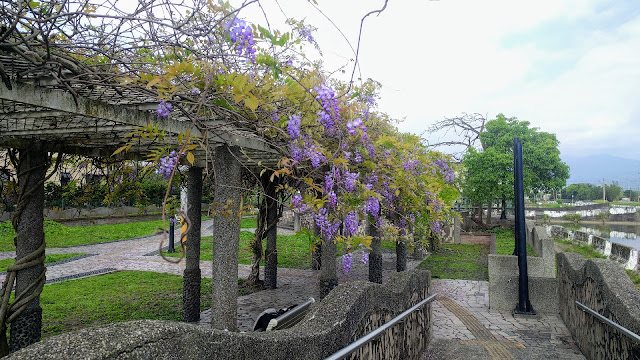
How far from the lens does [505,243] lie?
20.7 m

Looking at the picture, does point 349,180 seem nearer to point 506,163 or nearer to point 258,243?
point 258,243

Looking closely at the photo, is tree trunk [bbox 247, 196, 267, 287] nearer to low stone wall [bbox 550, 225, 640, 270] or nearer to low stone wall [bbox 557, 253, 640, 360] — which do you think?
low stone wall [bbox 557, 253, 640, 360]

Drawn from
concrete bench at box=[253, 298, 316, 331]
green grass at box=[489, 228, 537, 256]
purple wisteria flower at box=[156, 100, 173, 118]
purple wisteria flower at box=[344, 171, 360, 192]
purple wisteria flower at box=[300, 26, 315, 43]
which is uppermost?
purple wisteria flower at box=[300, 26, 315, 43]

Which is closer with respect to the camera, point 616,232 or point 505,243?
point 505,243

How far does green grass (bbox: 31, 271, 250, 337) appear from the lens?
7559 mm

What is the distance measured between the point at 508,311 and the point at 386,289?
5.11 meters

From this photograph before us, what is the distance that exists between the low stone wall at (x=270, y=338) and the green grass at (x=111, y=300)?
5.16 m

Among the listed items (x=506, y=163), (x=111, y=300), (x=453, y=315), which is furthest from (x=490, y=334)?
(x=506, y=163)

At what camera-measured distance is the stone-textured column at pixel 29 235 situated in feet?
15.3

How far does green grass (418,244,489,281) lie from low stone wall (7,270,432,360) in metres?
8.24

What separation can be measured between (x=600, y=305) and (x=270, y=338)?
15.0 feet

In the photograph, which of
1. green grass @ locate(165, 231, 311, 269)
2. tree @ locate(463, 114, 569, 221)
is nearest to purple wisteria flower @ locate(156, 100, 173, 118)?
green grass @ locate(165, 231, 311, 269)

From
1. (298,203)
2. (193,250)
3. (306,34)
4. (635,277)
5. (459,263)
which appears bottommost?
(459,263)

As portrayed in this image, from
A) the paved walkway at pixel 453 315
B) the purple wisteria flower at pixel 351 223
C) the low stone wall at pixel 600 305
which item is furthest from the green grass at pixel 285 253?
the low stone wall at pixel 600 305
